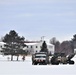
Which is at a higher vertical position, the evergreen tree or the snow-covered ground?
the evergreen tree

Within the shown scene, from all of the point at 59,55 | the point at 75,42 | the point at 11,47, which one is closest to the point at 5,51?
the point at 11,47

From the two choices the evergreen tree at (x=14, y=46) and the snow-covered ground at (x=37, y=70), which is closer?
the snow-covered ground at (x=37, y=70)

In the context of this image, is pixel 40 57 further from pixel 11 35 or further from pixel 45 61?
pixel 11 35

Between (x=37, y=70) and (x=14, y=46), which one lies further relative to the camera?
(x=14, y=46)

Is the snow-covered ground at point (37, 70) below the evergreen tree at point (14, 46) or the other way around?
below

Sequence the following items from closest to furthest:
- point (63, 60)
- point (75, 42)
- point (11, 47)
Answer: point (63, 60) < point (11, 47) < point (75, 42)

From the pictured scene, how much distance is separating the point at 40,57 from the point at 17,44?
126 feet

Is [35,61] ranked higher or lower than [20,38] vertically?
lower

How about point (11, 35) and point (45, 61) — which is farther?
point (11, 35)

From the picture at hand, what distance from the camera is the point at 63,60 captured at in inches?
2331

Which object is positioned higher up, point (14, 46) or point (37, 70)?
point (14, 46)

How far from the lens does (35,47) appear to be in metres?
193

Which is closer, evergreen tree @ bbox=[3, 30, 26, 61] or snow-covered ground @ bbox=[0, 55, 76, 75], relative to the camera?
snow-covered ground @ bbox=[0, 55, 76, 75]

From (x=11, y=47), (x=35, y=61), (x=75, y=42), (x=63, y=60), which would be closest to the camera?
(x=35, y=61)
